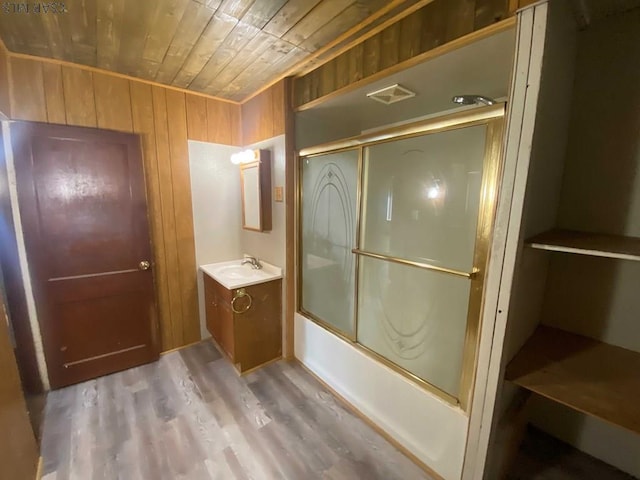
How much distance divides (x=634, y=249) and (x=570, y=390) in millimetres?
538

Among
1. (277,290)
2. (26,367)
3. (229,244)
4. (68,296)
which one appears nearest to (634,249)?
(277,290)

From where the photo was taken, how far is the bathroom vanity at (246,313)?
7.06 feet

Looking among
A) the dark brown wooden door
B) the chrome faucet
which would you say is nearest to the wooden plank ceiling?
the dark brown wooden door

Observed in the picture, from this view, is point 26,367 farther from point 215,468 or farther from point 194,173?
point 194,173

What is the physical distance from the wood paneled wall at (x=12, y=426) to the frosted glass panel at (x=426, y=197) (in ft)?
6.32

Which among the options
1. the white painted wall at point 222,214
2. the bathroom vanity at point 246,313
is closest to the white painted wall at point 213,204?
the white painted wall at point 222,214

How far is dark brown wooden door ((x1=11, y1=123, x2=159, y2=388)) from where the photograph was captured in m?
1.89

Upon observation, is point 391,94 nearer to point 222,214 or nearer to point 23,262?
point 222,214

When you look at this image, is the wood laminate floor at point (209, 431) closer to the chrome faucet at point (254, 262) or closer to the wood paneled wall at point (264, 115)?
the chrome faucet at point (254, 262)

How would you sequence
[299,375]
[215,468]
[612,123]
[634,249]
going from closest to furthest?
1. [634,249]
2. [612,123]
3. [215,468]
4. [299,375]

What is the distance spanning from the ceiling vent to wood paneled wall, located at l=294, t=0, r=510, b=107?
0.45ft

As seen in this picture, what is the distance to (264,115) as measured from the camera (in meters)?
2.35

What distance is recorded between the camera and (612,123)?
3.98ft

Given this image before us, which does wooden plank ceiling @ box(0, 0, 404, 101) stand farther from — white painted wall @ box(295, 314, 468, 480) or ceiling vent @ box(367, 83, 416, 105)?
white painted wall @ box(295, 314, 468, 480)
